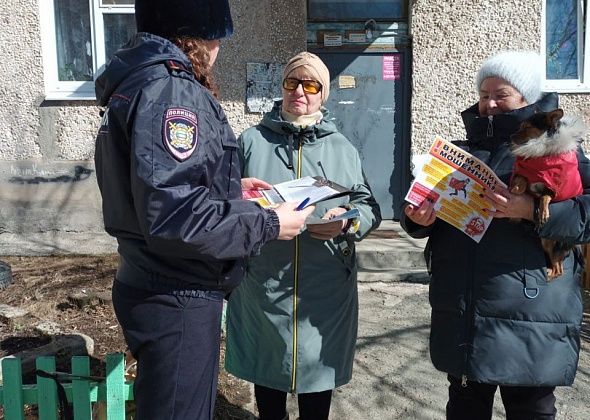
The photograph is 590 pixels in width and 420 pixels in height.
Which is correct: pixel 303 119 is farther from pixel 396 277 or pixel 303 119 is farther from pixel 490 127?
pixel 396 277

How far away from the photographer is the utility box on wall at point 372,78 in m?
6.46

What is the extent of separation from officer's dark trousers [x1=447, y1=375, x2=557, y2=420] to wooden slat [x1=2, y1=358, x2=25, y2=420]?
175 cm

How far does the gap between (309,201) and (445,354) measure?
0.89 m

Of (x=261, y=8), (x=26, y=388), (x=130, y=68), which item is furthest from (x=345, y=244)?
(x=261, y=8)

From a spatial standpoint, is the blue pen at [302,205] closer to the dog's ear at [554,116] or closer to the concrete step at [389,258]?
the dog's ear at [554,116]

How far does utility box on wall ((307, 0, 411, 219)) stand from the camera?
6457 mm

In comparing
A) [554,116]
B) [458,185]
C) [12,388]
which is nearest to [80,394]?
[12,388]

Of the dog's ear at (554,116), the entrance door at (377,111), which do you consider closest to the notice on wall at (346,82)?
the entrance door at (377,111)

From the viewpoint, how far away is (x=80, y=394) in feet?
7.35

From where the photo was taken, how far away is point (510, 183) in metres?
Answer: 2.04

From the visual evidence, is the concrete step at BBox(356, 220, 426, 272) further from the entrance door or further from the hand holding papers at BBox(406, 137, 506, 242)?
Answer: the hand holding papers at BBox(406, 137, 506, 242)

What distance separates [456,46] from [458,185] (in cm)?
467

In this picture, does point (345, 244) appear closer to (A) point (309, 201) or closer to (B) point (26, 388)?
(A) point (309, 201)

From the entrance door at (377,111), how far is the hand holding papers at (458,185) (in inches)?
178
